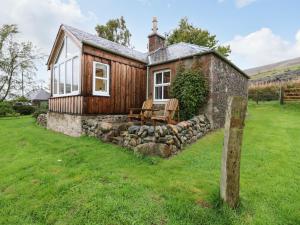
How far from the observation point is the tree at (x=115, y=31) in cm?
2653

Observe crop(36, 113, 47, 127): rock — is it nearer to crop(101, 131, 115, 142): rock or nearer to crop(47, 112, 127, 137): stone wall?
crop(47, 112, 127, 137): stone wall

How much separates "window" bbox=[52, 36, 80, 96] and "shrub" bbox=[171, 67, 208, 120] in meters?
4.48

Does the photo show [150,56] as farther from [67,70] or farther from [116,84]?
[67,70]

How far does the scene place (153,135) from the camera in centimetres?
525

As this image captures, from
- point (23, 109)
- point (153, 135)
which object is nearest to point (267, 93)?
point (153, 135)

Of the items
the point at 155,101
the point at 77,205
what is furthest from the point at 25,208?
the point at 155,101

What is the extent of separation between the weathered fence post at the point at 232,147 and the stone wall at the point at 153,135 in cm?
233

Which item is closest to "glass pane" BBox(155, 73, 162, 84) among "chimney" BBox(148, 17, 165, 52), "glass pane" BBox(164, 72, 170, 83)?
"glass pane" BBox(164, 72, 170, 83)

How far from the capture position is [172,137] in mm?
5379

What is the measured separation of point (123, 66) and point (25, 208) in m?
7.03

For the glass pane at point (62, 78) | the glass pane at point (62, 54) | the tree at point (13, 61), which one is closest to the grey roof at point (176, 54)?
the glass pane at point (62, 54)

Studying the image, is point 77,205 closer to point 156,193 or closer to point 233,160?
point 156,193

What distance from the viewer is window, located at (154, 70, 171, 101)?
9.33 m

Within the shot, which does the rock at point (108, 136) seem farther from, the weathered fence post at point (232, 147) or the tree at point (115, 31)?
the tree at point (115, 31)
